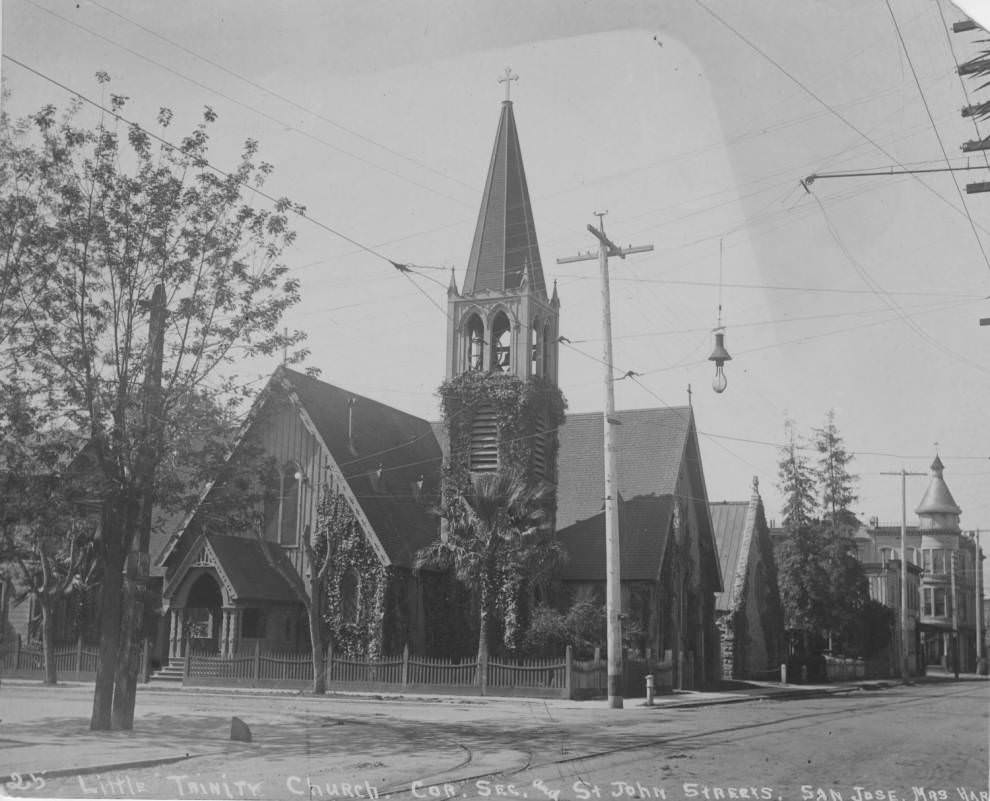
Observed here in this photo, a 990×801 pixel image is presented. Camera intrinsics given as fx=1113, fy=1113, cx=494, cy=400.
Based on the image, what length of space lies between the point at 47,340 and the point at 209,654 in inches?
629

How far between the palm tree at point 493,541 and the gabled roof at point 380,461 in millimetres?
1661

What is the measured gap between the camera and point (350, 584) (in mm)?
28688

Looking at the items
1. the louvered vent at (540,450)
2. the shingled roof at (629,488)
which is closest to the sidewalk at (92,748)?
the louvered vent at (540,450)

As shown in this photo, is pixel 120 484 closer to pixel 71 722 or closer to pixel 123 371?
pixel 123 371

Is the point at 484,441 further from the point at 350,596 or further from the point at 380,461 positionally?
the point at 350,596

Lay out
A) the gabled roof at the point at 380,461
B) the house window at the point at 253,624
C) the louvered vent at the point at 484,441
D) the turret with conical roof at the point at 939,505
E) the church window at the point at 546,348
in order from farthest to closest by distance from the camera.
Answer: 1. the church window at the point at 546,348
2. the louvered vent at the point at 484,441
3. the gabled roof at the point at 380,461
4. the house window at the point at 253,624
5. the turret with conical roof at the point at 939,505

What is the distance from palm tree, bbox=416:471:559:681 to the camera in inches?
1081

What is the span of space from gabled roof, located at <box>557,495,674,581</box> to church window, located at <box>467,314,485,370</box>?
18.7 feet

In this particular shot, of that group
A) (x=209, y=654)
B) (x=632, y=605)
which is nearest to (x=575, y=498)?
(x=632, y=605)

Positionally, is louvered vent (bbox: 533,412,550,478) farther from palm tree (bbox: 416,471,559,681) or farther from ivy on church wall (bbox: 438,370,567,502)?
palm tree (bbox: 416,471,559,681)

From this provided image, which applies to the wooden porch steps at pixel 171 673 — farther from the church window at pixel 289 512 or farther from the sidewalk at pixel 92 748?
the sidewalk at pixel 92 748

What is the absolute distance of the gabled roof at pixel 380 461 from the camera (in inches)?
1144

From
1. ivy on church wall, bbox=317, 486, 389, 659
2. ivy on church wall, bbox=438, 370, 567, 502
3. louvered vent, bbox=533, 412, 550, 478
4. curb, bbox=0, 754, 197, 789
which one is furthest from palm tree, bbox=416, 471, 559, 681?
curb, bbox=0, 754, 197, 789

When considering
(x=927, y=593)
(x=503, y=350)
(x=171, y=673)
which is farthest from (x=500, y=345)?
(x=927, y=593)
